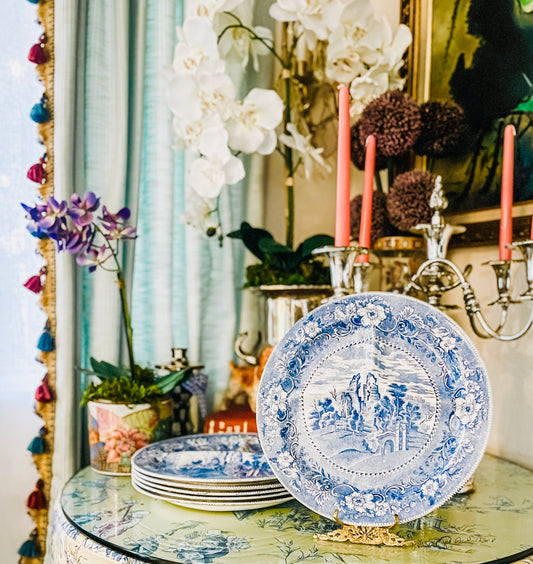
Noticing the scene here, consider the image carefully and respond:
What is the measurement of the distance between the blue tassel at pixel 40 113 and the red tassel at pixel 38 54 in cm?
8

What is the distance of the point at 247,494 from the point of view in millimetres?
731

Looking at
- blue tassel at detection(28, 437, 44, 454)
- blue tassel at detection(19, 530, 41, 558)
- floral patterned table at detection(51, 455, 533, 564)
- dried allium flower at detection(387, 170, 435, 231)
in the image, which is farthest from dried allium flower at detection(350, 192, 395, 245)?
blue tassel at detection(19, 530, 41, 558)

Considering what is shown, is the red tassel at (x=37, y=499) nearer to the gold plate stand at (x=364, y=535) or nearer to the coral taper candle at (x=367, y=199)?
the gold plate stand at (x=364, y=535)

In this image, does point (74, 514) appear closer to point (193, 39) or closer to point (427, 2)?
point (193, 39)

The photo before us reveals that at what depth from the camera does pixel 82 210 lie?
92 centimetres

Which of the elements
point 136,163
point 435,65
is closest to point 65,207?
point 136,163

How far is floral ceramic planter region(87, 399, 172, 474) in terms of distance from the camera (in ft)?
3.09

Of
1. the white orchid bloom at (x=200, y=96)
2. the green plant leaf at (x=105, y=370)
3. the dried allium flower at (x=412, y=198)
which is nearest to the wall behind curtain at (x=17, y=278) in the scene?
the green plant leaf at (x=105, y=370)

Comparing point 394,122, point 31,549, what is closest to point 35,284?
point 31,549

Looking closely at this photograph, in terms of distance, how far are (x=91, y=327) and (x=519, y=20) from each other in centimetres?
98

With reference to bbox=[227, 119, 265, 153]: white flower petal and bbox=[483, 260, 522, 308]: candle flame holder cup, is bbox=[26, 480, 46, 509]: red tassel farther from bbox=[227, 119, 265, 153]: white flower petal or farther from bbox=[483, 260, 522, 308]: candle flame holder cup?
bbox=[483, 260, 522, 308]: candle flame holder cup

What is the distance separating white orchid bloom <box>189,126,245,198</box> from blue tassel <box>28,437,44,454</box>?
0.59 meters

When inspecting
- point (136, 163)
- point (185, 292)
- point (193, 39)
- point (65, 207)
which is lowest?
point (185, 292)

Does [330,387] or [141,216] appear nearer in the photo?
[330,387]
